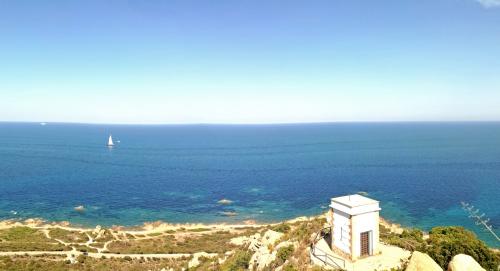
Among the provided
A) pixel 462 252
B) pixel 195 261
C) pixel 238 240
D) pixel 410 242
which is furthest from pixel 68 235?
pixel 462 252

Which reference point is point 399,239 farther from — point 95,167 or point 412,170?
point 95,167

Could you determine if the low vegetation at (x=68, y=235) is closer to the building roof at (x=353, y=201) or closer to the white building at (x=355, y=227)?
the white building at (x=355, y=227)

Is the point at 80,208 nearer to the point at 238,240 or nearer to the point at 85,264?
the point at 85,264

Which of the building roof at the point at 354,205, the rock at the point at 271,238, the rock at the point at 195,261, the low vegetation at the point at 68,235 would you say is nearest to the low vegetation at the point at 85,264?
the rock at the point at 195,261

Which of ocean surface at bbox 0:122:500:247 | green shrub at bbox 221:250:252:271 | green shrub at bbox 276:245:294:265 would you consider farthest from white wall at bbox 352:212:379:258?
ocean surface at bbox 0:122:500:247

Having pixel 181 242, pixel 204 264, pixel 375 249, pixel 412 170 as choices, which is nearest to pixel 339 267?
pixel 375 249

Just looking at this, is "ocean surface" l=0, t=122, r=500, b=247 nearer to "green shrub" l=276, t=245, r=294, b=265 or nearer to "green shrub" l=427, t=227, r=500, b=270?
"green shrub" l=427, t=227, r=500, b=270
